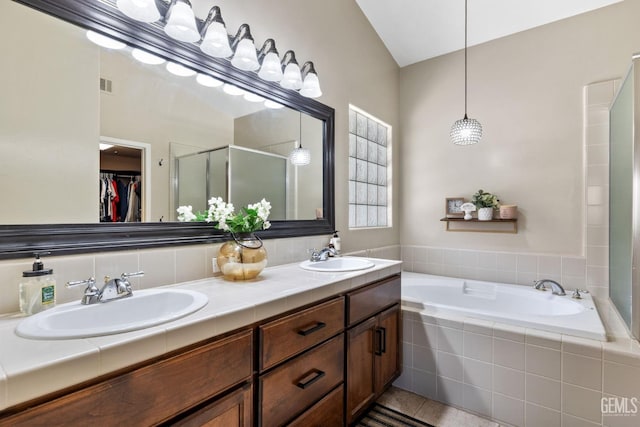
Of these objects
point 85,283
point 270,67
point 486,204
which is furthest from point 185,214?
point 486,204

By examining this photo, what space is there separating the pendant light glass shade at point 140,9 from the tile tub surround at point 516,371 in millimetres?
2221

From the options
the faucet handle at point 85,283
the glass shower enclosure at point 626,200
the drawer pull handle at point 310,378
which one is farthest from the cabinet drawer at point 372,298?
the glass shower enclosure at point 626,200

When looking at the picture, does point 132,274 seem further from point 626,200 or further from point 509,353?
point 626,200

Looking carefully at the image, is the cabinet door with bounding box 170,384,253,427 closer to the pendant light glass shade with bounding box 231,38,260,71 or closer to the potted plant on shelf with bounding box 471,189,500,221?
the pendant light glass shade with bounding box 231,38,260,71

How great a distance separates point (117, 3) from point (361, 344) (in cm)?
189

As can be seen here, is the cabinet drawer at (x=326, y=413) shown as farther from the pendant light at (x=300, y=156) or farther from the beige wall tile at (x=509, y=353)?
the pendant light at (x=300, y=156)

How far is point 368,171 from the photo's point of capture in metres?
3.11

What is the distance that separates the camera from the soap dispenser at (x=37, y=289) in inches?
38.7

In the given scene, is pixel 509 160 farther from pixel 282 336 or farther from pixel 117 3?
pixel 117 3

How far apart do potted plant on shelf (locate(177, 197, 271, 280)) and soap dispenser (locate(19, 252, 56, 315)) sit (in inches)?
22.0

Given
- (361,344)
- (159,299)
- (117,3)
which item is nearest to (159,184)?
(159,299)

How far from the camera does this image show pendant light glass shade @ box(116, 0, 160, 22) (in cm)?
125

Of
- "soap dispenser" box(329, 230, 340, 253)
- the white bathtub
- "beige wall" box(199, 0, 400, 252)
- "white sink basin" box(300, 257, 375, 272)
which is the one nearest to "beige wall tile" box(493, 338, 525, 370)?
the white bathtub

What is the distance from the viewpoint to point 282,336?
1.19 meters
